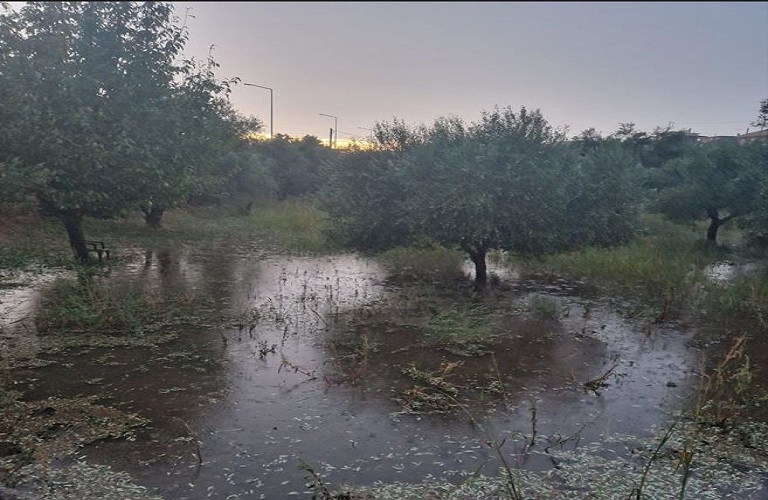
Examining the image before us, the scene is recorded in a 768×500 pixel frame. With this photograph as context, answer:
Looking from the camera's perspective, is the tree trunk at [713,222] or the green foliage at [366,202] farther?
the tree trunk at [713,222]

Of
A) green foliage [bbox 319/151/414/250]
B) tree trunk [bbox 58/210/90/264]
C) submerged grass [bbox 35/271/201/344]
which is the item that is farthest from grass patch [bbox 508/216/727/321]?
tree trunk [bbox 58/210/90/264]

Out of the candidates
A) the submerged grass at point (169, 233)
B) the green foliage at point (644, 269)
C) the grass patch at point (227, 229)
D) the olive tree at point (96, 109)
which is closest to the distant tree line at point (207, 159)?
the olive tree at point (96, 109)

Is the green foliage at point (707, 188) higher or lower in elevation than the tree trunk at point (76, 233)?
higher

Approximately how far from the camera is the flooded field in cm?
470

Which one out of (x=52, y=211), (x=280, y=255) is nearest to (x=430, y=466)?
(x=52, y=211)

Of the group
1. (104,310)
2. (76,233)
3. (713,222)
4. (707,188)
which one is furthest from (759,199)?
(76,233)

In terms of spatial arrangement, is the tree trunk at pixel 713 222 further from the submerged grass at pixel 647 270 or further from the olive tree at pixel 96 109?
the olive tree at pixel 96 109

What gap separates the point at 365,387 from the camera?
21.3ft

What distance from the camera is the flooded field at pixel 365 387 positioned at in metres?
4.70

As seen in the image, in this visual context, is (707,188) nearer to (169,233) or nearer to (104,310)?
(169,233)

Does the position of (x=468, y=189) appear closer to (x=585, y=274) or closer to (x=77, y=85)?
(x=585, y=274)

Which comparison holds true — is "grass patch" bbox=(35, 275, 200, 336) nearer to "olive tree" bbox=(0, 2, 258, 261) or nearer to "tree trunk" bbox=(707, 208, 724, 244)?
"olive tree" bbox=(0, 2, 258, 261)

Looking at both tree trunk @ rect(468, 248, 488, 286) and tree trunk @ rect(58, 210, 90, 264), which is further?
tree trunk @ rect(468, 248, 488, 286)

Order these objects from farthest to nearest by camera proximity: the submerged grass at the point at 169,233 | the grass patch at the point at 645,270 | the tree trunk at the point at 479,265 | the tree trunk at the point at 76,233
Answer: the submerged grass at the point at 169,233 → the tree trunk at the point at 479,265 → the grass patch at the point at 645,270 → the tree trunk at the point at 76,233
